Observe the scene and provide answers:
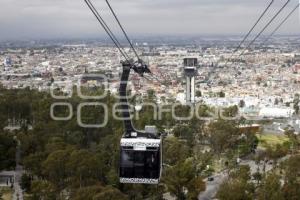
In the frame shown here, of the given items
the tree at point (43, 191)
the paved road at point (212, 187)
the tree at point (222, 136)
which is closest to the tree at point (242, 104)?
the tree at point (222, 136)

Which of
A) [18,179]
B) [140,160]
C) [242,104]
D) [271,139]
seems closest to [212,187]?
[18,179]

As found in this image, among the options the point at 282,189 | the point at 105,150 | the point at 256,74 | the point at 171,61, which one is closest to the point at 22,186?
the point at 105,150

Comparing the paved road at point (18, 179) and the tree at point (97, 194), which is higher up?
the tree at point (97, 194)

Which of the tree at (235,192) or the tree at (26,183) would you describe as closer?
the tree at (235,192)

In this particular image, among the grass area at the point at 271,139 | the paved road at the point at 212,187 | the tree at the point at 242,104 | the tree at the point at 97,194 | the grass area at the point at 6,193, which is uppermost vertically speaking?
the tree at the point at 242,104

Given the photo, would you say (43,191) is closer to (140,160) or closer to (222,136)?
(140,160)

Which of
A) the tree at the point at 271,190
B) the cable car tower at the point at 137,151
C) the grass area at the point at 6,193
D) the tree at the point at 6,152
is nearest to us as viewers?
the cable car tower at the point at 137,151

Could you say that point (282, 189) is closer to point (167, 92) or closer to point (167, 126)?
point (167, 126)

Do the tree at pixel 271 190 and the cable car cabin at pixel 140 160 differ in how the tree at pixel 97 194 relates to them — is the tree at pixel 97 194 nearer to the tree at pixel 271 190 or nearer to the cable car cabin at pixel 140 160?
the cable car cabin at pixel 140 160

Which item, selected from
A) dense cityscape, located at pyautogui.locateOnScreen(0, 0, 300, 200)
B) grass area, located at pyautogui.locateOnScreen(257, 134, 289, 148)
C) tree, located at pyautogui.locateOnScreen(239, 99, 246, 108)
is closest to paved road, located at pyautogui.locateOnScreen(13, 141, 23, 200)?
dense cityscape, located at pyautogui.locateOnScreen(0, 0, 300, 200)

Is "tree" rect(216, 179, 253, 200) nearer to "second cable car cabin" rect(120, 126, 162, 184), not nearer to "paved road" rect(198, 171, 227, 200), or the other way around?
"paved road" rect(198, 171, 227, 200)
